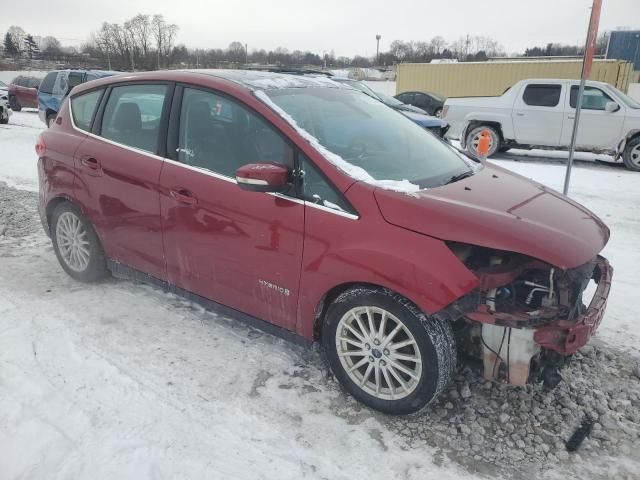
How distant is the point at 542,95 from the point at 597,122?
1.32m

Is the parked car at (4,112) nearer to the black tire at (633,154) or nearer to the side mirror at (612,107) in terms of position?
the side mirror at (612,107)

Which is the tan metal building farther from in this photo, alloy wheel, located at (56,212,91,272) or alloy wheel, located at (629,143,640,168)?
alloy wheel, located at (56,212,91,272)

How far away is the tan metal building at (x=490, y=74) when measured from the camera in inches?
853

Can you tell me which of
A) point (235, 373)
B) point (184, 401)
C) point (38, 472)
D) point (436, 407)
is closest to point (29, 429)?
point (38, 472)

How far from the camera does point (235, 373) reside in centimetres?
306

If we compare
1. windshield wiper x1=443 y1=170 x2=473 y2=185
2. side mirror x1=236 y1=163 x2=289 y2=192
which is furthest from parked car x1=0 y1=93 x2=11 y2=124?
windshield wiper x1=443 y1=170 x2=473 y2=185

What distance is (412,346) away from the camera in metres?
2.58

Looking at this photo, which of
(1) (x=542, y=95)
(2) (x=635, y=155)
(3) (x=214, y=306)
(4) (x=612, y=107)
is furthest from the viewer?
(1) (x=542, y=95)

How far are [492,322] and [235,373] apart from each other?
5.12 feet

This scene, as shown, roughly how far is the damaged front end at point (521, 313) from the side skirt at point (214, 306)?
3.33 feet

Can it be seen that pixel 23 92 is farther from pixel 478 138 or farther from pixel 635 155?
pixel 635 155

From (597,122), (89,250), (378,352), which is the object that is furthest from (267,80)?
(597,122)

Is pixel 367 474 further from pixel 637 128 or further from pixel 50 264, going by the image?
pixel 637 128

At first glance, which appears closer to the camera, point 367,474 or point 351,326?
point 367,474
